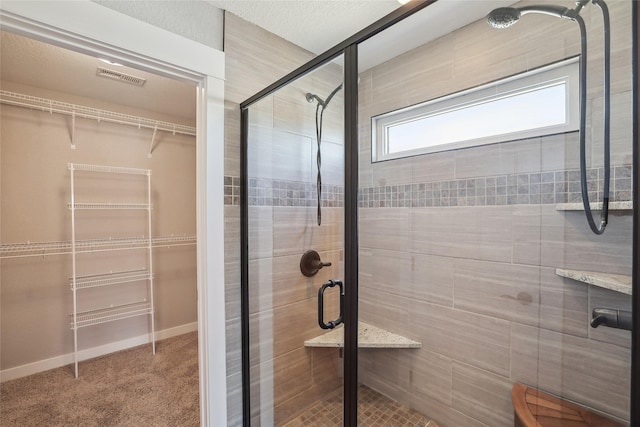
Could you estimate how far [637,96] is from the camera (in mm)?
586

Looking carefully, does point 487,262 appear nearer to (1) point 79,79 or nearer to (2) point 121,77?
(2) point 121,77

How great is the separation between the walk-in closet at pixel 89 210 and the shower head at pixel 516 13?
216cm

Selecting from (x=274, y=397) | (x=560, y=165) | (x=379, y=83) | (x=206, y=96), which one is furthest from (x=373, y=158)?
(x=274, y=397)

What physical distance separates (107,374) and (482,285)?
9.77ft

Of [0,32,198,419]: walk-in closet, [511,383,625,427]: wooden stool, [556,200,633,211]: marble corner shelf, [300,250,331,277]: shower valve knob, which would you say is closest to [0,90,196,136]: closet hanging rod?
[0,32,198,419]: walk-in closet

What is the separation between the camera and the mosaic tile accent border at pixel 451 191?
1.09m

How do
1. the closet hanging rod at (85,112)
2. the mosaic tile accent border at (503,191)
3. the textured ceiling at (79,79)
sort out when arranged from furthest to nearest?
1. the closet hanging rod at (85,112)
2. the textured ceiling at (79,79)
3. the mosaic tile accent border at (503,191)

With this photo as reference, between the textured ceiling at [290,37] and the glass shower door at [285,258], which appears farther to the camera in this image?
the glass shower door at [285,258]

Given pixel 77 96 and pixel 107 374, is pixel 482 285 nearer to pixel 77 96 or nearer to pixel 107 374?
pixel 107 374

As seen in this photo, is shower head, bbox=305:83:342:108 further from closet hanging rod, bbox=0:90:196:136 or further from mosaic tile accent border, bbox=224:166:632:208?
closet hanging rod, bbox=0:90:196:136

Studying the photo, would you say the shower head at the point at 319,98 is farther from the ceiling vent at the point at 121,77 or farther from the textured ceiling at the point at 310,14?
the ceiling vent at the point at 121,77

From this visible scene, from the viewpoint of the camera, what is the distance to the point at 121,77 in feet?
7.21

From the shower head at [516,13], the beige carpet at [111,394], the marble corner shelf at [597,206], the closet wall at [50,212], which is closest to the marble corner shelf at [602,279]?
the marble corner shelf at [597,206]

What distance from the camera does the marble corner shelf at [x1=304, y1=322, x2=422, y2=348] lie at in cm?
117
